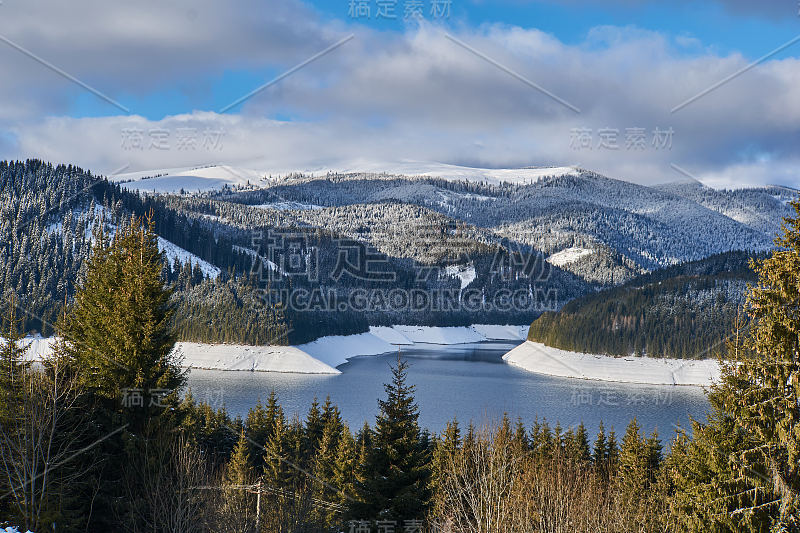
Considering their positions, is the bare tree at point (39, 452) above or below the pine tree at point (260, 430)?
above

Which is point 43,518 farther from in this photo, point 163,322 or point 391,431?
point 391,431

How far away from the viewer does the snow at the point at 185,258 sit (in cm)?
13738

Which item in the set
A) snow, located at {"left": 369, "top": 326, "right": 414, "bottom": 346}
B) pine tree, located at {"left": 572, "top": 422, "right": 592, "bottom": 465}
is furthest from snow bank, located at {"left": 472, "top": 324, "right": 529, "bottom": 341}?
pine tree, located at {"left": 572, "top": 422, "right": 592, "bottom": 465}

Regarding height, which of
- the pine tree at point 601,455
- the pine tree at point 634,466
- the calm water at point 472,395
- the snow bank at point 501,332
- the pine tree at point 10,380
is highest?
the pine tree at point 10,380

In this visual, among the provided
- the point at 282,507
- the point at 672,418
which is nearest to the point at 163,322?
the point at 282,507

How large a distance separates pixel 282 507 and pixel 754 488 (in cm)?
957

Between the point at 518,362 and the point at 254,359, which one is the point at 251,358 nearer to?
the point at 254,359

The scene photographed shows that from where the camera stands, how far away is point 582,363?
307ft

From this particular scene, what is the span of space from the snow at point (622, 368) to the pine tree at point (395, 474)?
75.4 meters

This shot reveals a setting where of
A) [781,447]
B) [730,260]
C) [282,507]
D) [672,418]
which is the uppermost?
[730,260]

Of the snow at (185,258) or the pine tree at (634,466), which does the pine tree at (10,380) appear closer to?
the pine tree at (634,466)

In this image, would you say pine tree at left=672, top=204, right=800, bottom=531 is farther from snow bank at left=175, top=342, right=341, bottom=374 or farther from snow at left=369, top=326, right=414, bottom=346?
snow at left=369, top=326, right=414, bottom=346

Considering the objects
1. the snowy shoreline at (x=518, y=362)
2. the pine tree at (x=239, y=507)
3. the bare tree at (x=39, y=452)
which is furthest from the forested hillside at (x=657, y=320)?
the bare tree at (x=39, y=452)

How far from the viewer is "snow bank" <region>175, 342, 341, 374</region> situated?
88938 mm
